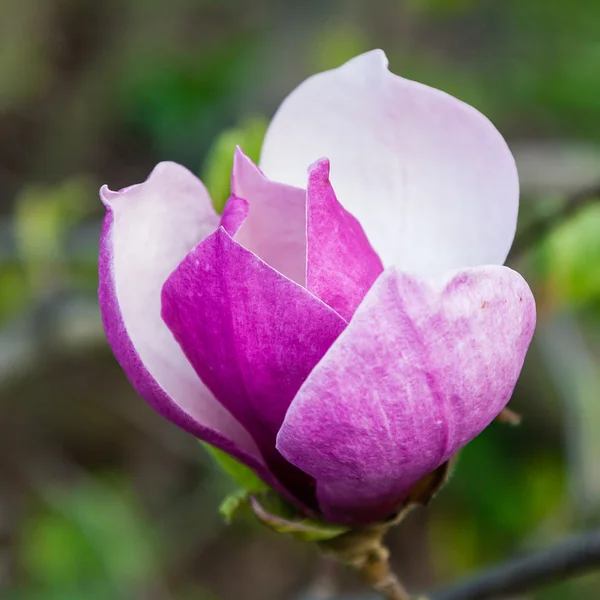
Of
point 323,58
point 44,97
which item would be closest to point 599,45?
point 323,58

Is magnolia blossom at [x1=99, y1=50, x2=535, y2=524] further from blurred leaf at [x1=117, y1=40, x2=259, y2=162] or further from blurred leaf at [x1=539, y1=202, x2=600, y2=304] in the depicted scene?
blurred leaf at [x1=117, y1=40, x2=259, y2=162]

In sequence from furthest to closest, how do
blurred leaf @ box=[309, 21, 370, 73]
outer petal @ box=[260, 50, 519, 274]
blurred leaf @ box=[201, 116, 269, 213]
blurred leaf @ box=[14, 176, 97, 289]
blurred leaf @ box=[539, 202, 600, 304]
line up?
blurred leaf @ box=[309, 21, 370, 73] < blurred leaf @ box=[14, 176, 97, 289] < blurred leaf @ box=[539, 202, 600, 304] < blurred leaf @ box=[201, 116, 269, 213] < outer petal @ box=[260, 50, 519, 274]

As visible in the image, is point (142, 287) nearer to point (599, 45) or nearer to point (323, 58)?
point (323, 58)

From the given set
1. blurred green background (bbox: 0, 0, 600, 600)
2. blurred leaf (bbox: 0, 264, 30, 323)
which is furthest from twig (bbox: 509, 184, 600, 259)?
blurred leaf (bbox: 0, 264, 30, 323)

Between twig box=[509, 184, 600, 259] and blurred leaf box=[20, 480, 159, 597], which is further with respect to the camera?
blurred leaf box=[20, 480, 159, 597]

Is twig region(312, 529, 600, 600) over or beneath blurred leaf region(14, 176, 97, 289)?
beneath
